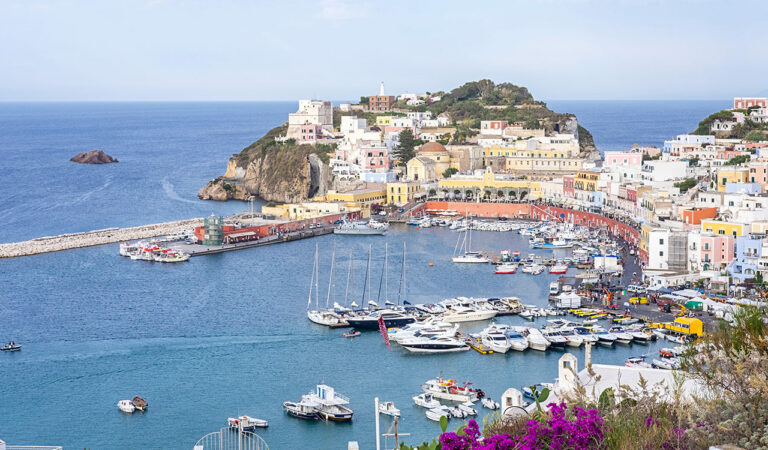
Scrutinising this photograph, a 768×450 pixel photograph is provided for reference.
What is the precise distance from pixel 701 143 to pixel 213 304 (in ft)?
58.8

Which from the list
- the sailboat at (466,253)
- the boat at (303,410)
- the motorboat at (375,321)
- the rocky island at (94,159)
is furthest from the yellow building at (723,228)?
the rocky island at (94,159)

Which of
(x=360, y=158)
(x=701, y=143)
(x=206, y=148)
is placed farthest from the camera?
(x=206, y=148)

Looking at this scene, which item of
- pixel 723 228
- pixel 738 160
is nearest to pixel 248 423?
pixel 723 228

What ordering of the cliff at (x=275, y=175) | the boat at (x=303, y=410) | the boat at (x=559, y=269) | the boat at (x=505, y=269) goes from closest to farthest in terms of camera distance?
the boat at (x=303, y=410) < the boat at (x=559, y=269) < the boat at (x=505, y=269) < the cliff at (x=275, y=175)

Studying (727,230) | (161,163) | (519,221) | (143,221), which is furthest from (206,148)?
(727,230)

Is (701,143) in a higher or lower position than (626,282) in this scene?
higher

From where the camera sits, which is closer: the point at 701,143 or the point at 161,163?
the point at 701,143

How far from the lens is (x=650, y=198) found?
23.2m

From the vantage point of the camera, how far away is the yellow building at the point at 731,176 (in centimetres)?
2281

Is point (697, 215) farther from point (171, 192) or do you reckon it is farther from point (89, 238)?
point (171, 192)

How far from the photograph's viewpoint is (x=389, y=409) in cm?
1154

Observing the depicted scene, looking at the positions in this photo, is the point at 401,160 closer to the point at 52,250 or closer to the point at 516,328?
the point at 52,250

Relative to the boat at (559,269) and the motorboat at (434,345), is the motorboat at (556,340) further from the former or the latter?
the boat at (559,269)

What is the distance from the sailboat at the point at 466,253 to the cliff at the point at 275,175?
978 centimetres
